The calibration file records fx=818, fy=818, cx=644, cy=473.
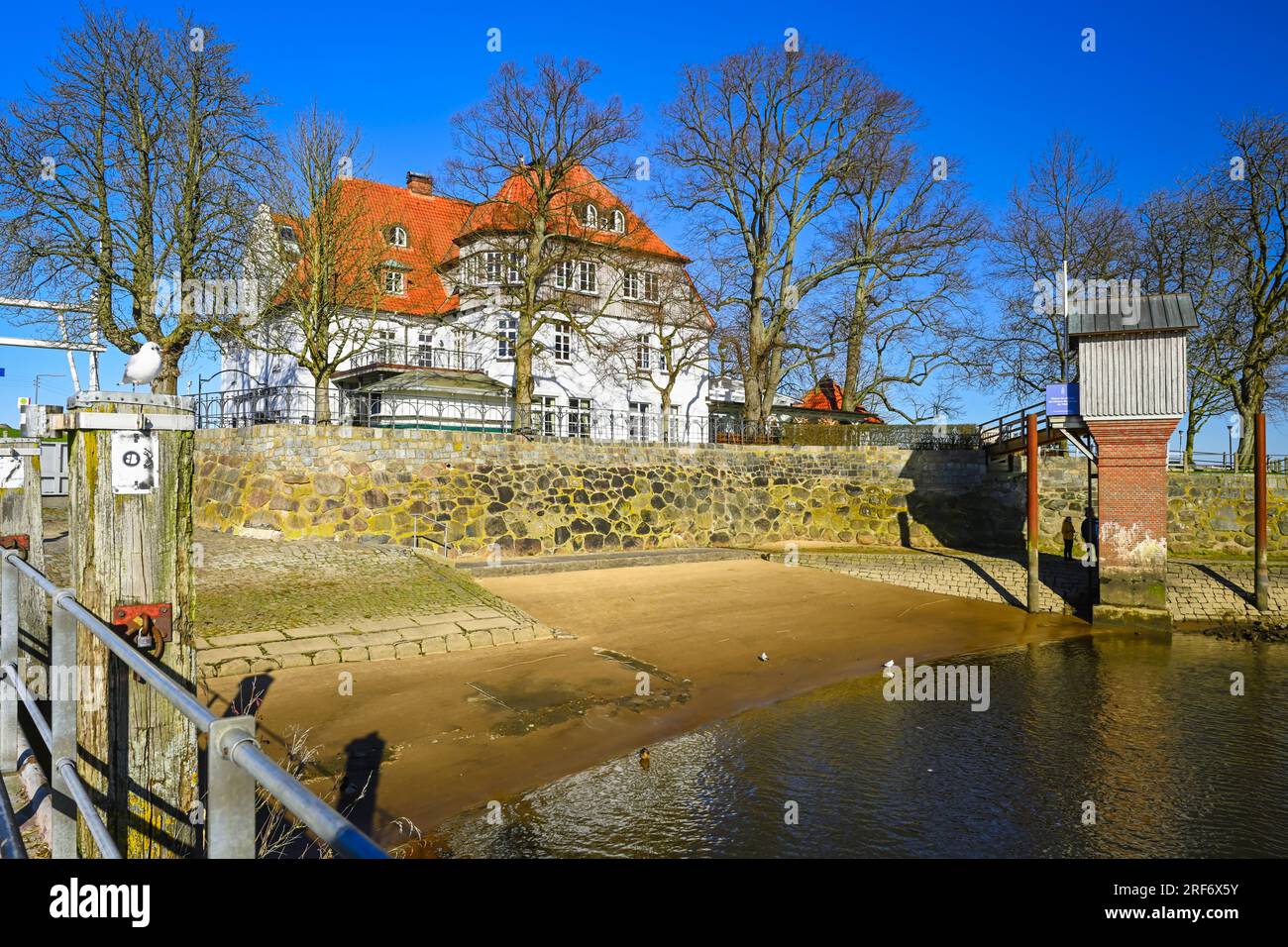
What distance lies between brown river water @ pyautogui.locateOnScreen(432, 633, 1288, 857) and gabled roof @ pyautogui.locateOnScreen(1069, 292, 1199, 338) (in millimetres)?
8237

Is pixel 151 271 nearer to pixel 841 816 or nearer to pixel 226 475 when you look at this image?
pixel 226 475

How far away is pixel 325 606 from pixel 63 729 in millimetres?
9980

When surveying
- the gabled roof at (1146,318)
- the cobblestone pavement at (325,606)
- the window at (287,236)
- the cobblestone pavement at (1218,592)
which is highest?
the window at (287,236)

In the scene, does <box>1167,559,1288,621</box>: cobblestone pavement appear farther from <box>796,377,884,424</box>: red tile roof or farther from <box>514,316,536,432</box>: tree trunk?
<box>796,377,884,424</box>: red tile roof

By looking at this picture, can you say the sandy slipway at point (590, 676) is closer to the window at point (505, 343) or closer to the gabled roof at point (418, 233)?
the window at point (505, 343)

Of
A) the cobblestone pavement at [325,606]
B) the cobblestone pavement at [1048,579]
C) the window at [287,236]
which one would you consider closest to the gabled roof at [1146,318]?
the cobblestone pavement at [1048,579]

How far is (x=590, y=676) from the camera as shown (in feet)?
37.9

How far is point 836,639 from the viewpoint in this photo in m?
14.9

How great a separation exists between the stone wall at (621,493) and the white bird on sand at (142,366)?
1499cm

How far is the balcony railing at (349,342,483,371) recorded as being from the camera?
102 feet

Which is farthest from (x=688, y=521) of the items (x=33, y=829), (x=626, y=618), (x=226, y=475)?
(x=33, y=829)

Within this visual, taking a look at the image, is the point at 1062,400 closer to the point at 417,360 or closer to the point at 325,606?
the point at 325,606

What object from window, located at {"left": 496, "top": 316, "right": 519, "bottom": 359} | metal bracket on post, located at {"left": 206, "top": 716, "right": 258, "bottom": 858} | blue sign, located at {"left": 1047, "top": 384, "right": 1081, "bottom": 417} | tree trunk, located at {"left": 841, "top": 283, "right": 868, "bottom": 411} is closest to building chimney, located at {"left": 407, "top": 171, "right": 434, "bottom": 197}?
window, located at {"left": 496, "top": 316, "right": 519, "bottom": 359}

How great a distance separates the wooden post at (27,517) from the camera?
6340mm
